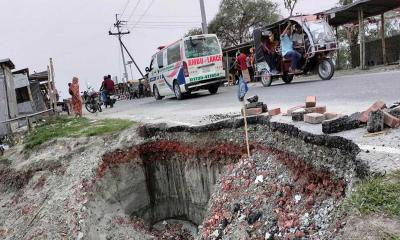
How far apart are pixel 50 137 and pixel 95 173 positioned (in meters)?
3.10

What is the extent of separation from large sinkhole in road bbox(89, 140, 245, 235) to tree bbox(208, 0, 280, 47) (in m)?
26.0

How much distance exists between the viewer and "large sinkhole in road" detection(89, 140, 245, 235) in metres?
7.18

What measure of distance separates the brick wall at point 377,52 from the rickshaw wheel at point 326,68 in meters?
6.15

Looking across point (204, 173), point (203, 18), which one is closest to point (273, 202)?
point (204, 173)

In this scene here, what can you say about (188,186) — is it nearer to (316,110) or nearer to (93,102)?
(316,110)

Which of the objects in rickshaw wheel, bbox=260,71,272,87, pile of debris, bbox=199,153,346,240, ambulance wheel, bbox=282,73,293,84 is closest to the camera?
pile of debris, bbox=199,153,346,240

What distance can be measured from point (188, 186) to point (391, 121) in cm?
411

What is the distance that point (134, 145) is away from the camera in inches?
322

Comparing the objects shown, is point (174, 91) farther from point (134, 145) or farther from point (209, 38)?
point (134, 145)

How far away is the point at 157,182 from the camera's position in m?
8.19

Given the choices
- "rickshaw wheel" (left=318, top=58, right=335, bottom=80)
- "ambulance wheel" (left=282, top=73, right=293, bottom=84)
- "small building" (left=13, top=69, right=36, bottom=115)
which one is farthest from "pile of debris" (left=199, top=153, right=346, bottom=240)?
"small building" (left=13, top=69, right=36, bottom=115)

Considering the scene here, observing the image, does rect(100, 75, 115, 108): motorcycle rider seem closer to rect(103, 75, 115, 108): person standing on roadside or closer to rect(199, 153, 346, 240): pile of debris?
rect(103, 75, 115, 108): person standing on roadside

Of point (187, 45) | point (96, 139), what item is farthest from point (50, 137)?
point (187, 45)

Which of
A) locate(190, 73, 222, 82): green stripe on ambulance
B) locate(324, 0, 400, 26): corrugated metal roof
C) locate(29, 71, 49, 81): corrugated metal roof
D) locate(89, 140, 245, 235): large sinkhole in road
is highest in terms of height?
locate(324, 0, 400, 26): corrugated metal roof
